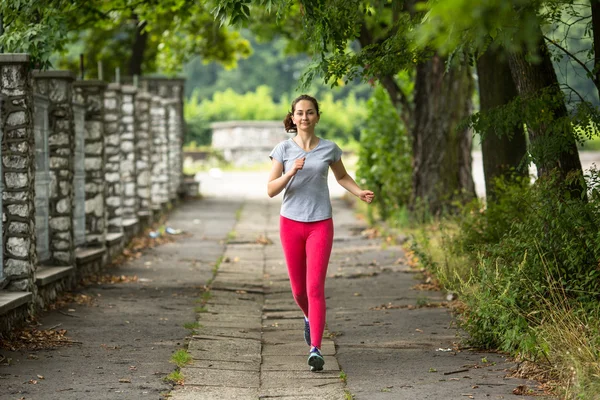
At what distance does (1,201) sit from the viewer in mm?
8859

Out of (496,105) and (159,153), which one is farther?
(159,153)

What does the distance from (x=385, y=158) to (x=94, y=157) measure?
23.6 ft

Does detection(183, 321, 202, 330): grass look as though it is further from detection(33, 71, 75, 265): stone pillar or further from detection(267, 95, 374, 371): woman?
detection(33, 71, 75, 265): stone pillar

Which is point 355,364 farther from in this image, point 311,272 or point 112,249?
point 112,249

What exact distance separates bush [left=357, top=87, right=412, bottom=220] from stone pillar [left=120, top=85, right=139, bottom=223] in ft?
14.2

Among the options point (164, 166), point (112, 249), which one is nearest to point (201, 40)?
point (164, 166)

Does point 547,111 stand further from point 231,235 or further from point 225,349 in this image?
point 231,235

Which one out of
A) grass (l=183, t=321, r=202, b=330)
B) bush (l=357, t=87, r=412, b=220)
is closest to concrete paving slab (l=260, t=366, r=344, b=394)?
grass (l=183, t=321, r=202, b=330)

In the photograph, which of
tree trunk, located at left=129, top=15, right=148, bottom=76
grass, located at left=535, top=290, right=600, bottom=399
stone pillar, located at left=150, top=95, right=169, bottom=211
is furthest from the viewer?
tree trunk, located at left=129, top=15, right=148, bottom=76

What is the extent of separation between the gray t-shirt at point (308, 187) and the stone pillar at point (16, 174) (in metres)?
2.57

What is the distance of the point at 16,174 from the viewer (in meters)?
8.89

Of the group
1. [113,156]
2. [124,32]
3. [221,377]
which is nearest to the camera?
[221,377]

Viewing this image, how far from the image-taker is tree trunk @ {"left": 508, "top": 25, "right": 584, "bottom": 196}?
8227mm

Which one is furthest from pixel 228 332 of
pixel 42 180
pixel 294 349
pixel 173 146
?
pixel 173 146
